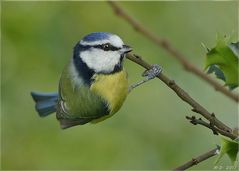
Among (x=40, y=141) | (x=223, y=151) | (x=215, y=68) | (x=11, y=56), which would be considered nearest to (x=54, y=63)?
(x=11, y=56)

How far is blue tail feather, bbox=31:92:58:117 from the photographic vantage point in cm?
207

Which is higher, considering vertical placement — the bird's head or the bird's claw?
the bird's head

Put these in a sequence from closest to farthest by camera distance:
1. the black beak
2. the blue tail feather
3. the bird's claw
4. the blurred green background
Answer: the bird's claw → the black beak → the blue tail feather → the blurred green background

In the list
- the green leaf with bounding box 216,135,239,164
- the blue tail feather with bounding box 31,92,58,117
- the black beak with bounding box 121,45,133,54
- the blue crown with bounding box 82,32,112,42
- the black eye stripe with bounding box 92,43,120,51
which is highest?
the blue crown with bounding box 82,32,112,42

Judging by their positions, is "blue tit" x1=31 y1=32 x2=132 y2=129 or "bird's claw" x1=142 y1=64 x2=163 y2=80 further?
"blue tit" x1=31 y1=32 x2=132 y2=129

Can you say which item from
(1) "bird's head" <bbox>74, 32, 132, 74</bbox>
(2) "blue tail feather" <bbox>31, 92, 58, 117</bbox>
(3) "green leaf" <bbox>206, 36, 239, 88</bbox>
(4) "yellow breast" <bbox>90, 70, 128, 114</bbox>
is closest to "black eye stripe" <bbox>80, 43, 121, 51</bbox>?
(1) "bird's head" <bbox>74, 32, 132, 74</bbox>

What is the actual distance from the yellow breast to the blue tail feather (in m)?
0.37

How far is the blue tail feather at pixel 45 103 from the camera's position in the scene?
2073mm

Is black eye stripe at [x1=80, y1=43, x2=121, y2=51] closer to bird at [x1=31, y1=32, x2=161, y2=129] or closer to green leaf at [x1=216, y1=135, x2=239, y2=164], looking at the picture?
bird at [x1=31, y1=32, x2=161, y2=129]

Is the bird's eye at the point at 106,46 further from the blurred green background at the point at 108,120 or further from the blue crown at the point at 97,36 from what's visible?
the blurred green background at the point at 108,120

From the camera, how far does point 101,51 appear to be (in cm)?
169

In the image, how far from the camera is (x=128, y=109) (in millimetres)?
2711

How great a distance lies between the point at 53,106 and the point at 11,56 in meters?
0.58

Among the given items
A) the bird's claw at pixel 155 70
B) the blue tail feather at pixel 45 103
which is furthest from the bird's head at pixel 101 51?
the blue tail feather at pixel 45 103
